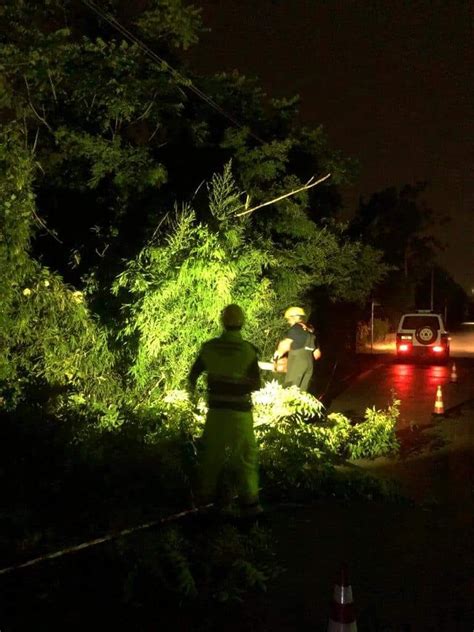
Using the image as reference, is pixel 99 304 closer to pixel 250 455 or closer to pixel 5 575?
pixel 250 455

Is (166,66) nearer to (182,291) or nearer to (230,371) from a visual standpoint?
(182,291)

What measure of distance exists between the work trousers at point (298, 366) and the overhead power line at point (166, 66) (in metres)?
6.62

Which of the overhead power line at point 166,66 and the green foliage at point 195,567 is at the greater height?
the overhead power line at point 166,66

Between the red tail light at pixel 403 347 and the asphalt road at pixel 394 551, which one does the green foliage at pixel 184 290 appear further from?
the red tail light at pixel 403 347

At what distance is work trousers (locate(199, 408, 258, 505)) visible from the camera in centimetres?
673

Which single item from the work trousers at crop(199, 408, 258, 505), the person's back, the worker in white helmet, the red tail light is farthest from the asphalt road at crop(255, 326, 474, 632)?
the red tail light

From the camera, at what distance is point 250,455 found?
22.4 ft

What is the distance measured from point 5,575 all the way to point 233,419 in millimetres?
2183

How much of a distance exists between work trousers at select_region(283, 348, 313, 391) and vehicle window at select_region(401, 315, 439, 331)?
15.1m

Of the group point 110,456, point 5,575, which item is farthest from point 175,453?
point 5,575

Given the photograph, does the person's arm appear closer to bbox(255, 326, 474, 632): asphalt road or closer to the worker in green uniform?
bbox(255, 326, 474, 632): asphalt road

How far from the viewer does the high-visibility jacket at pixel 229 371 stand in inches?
267

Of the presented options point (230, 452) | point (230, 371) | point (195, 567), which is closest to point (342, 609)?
point (195, 567)

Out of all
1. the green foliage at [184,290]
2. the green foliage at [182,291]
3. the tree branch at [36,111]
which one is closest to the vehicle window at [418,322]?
the tree branch at [36,111]
